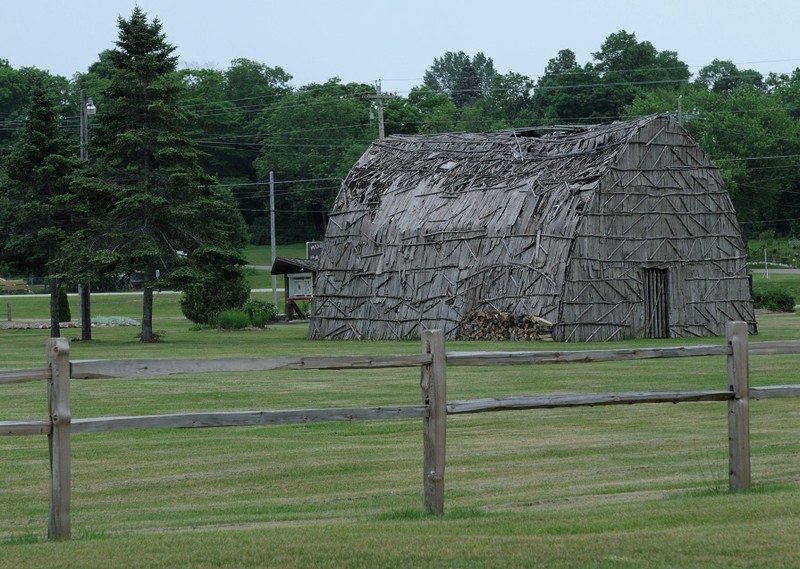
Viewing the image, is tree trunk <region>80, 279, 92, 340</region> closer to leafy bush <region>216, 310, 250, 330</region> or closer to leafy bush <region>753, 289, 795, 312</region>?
leafy bush <region>216, 310, 250, 330</region>

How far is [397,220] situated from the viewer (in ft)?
146

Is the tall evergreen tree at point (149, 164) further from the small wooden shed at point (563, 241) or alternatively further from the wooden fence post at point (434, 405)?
the wooden fence post at point (434, 405)

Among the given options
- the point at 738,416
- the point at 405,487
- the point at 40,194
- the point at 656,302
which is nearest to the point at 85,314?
the point at 40,194

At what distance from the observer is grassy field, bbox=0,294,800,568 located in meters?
8.41

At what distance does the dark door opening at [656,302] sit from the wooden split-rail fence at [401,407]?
30188 millimetres

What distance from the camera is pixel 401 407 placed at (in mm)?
9914

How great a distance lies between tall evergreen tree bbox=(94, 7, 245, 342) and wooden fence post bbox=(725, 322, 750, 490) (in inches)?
1348

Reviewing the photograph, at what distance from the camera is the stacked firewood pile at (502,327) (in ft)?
130

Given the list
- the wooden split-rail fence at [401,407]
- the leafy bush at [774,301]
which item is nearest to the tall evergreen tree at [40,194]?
the leafy bush at [774,301]

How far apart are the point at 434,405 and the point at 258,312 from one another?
149ft

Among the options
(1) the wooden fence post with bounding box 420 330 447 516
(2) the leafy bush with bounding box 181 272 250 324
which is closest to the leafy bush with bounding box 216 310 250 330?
(2) the leafy bush with bounding box 181 272 250 324

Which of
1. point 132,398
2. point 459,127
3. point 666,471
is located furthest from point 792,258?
point 666,471

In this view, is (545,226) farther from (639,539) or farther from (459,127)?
(459,127)

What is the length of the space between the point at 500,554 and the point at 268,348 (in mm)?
30491
